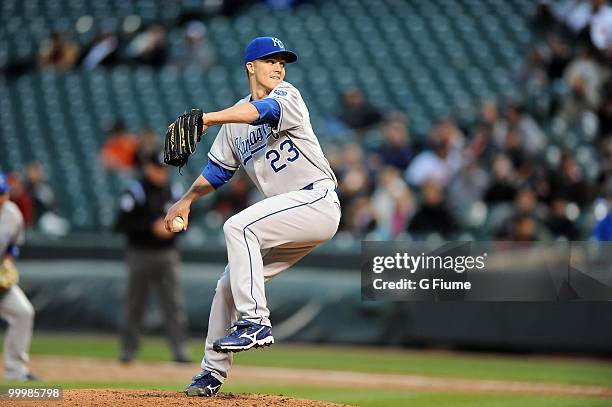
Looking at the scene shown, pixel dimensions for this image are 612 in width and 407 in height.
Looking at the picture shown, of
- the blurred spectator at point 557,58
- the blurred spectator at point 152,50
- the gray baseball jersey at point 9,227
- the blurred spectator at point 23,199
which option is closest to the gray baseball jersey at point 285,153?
the gray baseball jersey at point 9,227

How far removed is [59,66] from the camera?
18.0 metres

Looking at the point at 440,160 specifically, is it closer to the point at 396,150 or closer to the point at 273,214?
the point at 396,150

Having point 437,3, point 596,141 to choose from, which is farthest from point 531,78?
point 437,3

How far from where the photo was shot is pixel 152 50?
17625 mm

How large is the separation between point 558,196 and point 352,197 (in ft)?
7.64

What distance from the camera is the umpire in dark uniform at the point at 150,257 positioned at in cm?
1059

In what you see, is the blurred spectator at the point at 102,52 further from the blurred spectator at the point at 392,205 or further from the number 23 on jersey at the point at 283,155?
the number 23 on jersey at the point at 283,155

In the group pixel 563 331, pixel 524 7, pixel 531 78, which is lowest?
pixel 563 331

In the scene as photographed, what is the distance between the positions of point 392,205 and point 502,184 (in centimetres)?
124

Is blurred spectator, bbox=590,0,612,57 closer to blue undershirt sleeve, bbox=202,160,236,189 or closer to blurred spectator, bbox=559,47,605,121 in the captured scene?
blurred spectator, bbox=559,47,605,121

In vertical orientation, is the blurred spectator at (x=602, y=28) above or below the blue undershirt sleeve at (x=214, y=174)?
above

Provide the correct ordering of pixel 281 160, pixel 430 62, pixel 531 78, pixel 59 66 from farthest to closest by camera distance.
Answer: pixel 59 66
pixel 430 62
pixel 531 78
pixel 281 160

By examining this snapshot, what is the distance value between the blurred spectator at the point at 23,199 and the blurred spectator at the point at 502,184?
19.5 feet

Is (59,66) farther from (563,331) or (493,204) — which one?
(563,331)
